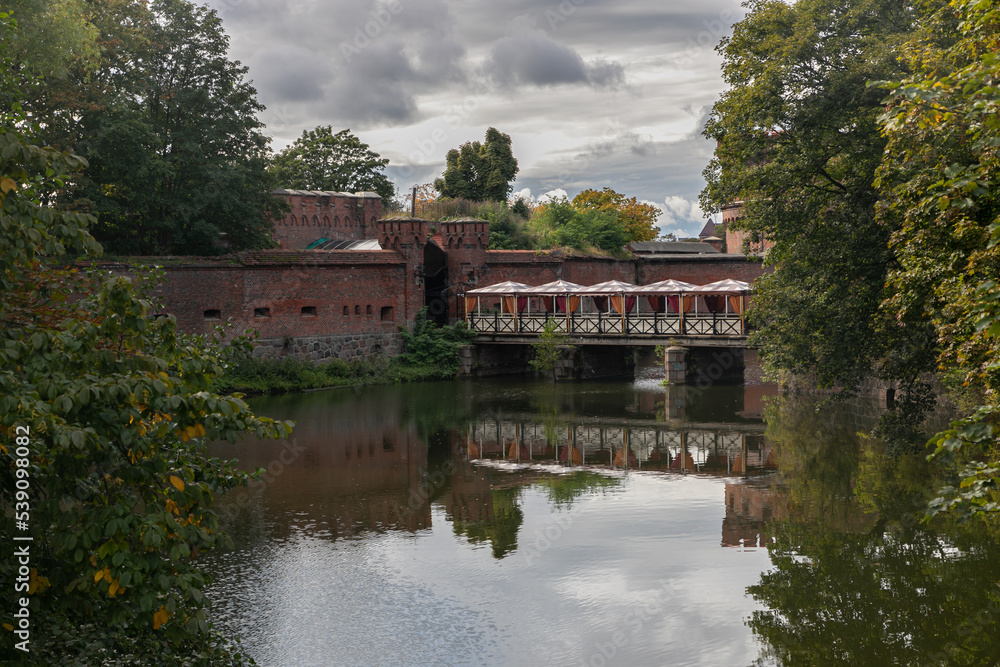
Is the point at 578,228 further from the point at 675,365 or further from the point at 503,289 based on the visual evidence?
the point at 675,365

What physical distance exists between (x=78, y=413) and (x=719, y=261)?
116ft

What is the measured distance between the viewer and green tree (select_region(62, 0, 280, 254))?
951 inches

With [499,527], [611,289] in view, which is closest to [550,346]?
[611,289]

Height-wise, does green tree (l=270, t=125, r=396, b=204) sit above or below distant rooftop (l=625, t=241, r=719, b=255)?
above

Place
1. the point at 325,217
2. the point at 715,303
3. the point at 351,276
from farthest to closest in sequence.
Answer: the point at 325,217
the point at 715,303
the point at 351,276

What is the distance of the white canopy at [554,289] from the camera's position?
99.7ft

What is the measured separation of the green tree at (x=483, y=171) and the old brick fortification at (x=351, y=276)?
8.09 metres

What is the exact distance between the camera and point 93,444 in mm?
4355

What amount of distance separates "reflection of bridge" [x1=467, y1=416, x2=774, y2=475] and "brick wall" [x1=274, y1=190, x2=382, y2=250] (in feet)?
58.1

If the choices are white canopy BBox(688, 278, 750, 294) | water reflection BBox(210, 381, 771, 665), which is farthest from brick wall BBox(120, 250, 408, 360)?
white canopy BBox(688, 278, 750, 294)

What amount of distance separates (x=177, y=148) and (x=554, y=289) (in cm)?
1291

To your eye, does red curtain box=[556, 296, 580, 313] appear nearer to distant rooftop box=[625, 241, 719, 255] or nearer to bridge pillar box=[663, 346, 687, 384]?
bridge pillar box=[663, 346, 687, 384]

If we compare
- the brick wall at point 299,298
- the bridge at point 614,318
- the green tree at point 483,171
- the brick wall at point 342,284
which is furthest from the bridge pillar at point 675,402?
the green tree at point 483,171

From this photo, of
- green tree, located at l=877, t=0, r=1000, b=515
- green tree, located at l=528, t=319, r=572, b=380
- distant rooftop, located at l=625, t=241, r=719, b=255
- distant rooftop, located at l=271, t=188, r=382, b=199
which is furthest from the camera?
distant rooftop, located at l=625, t=241, r=719, b=255
